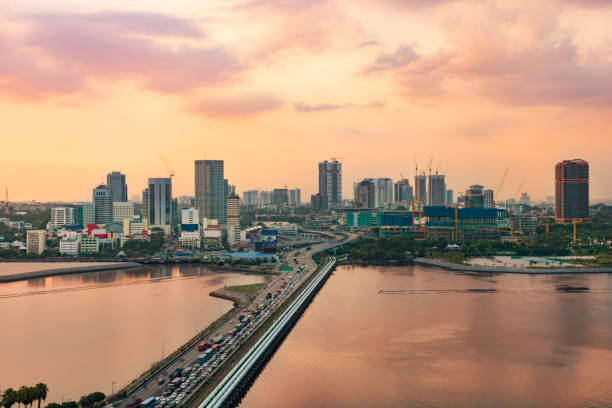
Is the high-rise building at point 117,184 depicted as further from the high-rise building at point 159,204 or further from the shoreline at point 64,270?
the shoreline at point 64,270

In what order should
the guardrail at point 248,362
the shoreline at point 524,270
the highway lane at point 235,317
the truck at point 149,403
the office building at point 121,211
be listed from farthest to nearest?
1. the office building at point 121,211
2. the shoreline at point 524,270
3. the highway lane at point 235,317
4. the guardrail at point 248,362
5. the truck at point 149,403

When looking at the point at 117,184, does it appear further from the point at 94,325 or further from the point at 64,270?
the point at 94,325

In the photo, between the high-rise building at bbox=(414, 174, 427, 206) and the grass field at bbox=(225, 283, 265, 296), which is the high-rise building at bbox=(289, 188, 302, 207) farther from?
the grass field at bbox=(225, 283, 265, 296)

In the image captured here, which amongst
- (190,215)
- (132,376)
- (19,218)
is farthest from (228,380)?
(19,218)

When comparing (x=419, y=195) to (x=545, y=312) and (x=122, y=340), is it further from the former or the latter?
(x=122, y=340)

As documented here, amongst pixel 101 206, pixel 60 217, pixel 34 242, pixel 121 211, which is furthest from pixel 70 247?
pixel 121 211

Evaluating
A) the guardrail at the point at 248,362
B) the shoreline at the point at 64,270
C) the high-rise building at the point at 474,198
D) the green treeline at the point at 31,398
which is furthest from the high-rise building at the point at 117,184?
the green treeline at the point at 31,398
